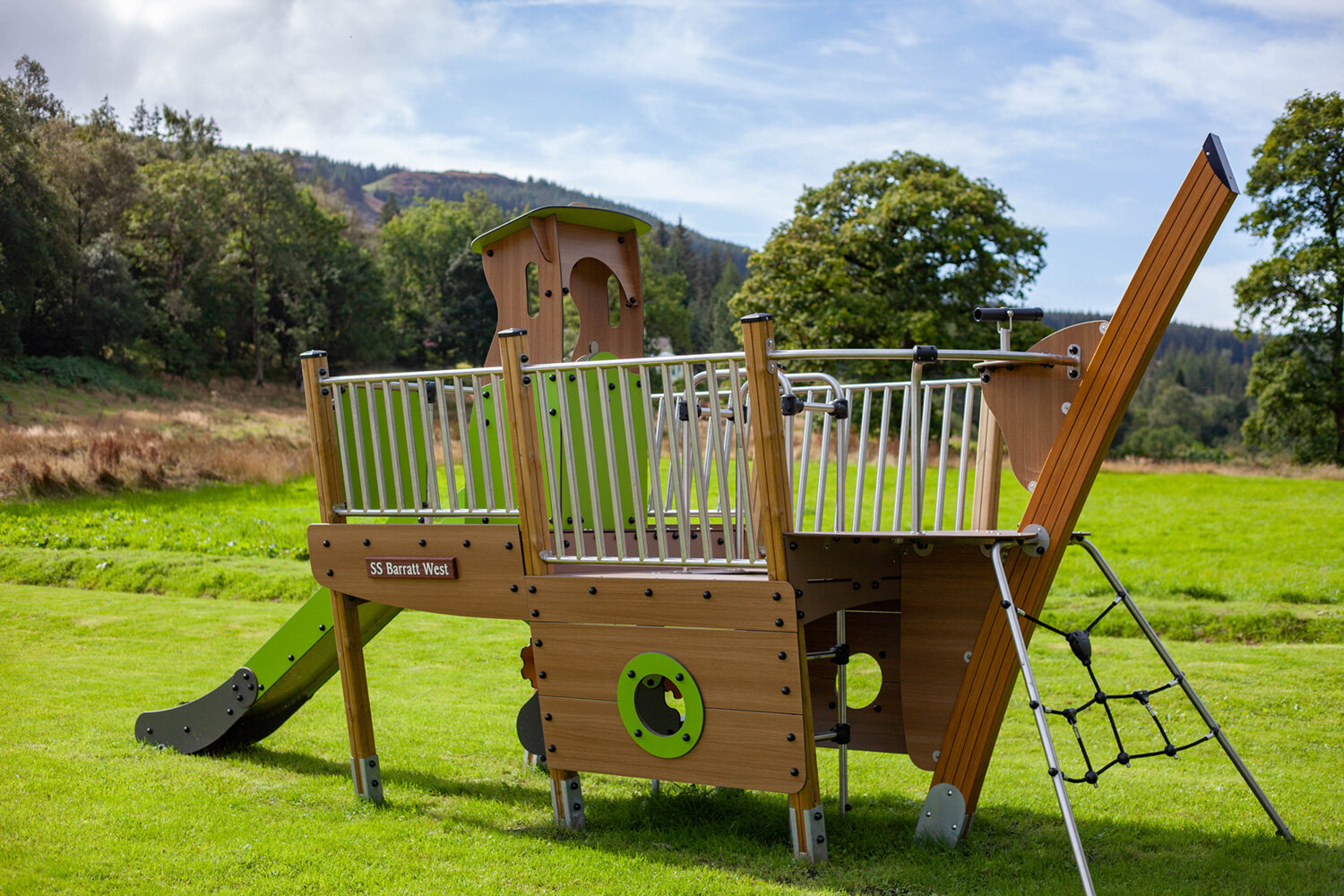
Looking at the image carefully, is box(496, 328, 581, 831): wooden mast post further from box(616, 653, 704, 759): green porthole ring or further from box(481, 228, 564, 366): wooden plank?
box(616, 653, 704, 759): green porthole ring

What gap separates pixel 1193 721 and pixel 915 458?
3989 millimetres

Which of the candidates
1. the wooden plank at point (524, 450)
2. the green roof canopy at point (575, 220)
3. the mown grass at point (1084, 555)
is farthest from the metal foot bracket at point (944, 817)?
the mown grass at point (1084, 555)

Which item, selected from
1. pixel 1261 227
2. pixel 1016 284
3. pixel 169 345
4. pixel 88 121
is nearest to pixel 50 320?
pixel 169 345

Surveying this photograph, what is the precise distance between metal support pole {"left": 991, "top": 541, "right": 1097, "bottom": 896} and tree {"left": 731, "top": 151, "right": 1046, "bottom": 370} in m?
22.6

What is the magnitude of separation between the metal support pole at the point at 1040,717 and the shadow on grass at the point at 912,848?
1.31 feet

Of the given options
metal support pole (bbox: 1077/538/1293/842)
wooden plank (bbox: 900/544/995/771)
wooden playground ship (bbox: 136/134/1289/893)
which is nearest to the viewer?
wooden playground ship (bbox: 136/134/1289/893)

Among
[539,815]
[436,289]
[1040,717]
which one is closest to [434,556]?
[539,815]

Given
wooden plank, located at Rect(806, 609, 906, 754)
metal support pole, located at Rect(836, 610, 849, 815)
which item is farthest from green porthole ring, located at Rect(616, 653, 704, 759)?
wooden plank, located at Rect(806, 609, 906, 754)

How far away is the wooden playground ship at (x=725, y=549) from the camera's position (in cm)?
394

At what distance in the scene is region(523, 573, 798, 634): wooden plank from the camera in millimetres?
3992

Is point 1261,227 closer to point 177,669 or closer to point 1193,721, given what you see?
point 1193,721

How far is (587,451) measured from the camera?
4449mm

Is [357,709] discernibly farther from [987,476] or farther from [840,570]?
[987,476]

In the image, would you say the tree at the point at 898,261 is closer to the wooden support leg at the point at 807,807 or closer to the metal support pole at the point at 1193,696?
the metal support pole at the point at 1193,696
